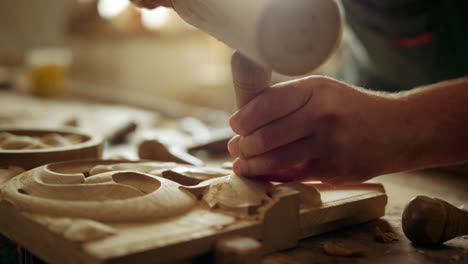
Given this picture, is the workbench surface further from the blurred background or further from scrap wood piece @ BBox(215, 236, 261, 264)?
the blurred background

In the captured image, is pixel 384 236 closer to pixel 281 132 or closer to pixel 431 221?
pixel 431 221

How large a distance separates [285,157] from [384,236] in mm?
248

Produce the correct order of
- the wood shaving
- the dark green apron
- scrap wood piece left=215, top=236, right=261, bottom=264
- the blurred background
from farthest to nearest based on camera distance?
the blurred background
the dark green apron
the wood shaving
scrap wood piece left=215, top=236, right=261, bottom=264

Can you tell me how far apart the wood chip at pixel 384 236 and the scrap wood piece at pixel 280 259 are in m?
0.20

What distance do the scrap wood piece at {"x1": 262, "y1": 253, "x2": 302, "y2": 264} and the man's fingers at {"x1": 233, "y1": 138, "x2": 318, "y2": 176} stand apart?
18 centimetres

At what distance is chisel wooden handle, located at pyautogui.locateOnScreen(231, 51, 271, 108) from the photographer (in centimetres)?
93

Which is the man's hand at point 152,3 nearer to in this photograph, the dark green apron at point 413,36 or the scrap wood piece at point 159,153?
the scrap wood piece at point 159,153

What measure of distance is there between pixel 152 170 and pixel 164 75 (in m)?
6.41

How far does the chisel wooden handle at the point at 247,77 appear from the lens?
3.04 feet

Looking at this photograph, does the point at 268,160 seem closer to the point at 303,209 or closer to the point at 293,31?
A: the point at 303,209

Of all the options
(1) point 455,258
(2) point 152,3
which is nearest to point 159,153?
(2) point 152,3

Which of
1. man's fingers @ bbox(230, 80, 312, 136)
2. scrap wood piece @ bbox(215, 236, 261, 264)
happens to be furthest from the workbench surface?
man's fingers @ bbox(230, 80, 312, 136)

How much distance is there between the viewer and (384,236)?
0.96m

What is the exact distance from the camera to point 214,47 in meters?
7.20
